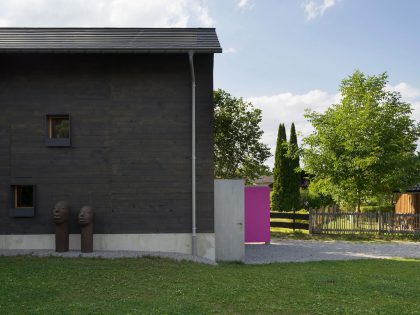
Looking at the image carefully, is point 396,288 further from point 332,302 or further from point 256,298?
point 256,298

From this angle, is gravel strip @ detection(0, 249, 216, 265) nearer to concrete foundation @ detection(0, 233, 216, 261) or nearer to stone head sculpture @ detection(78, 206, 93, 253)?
stone head sculpture @ detection(78, 206, 93, 253)

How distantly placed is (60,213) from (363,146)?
15151 mm

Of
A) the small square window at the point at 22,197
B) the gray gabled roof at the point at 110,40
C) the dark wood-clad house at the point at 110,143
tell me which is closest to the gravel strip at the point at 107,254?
the dark wood-clad house at the point at 110,143

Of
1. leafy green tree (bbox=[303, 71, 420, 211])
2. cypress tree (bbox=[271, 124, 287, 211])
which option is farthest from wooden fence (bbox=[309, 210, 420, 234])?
cypress tree (bbox=[271, 124, 287, 211])

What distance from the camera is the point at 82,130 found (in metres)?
11.9

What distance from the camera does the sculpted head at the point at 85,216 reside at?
11.1 m

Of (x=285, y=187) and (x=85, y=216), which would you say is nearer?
(x=85, y=216)

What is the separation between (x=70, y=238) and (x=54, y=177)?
1739mm

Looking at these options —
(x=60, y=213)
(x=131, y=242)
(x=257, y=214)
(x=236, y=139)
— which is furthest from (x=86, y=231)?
(x=236, y=139)

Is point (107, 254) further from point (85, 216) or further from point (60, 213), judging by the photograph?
point (60, 213)

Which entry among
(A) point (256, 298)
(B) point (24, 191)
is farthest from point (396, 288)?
(B) point (24, 191)

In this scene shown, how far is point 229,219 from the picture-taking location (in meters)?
12.4

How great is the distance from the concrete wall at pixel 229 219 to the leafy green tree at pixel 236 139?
16333 millimetres

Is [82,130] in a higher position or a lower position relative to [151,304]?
higher
